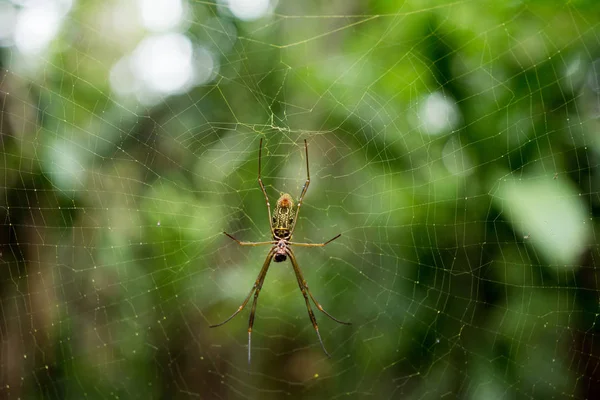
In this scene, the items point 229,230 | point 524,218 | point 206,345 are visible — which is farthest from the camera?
point 206,345

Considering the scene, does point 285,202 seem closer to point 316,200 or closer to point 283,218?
point 283,218

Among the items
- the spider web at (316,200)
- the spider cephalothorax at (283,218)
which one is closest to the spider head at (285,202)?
the spider cephalothorax at (283,218)

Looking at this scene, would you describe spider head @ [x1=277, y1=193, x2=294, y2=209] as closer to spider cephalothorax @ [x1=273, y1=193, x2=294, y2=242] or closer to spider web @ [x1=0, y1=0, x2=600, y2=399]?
spider cephalothorax @ [x1=273, y1=193, x2=294, y2=242]

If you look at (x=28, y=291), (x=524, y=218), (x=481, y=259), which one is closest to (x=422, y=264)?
(x=481, y=259)

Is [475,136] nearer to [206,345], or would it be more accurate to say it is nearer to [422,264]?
[422,264]

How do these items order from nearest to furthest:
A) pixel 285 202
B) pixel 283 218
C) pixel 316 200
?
1. pixel 285 202
2. pixel 283 218
3. pixel 316 200

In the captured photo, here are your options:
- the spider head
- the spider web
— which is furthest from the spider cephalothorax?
the spider web

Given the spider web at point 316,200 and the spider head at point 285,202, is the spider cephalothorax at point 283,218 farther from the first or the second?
the spider web at point 316,200

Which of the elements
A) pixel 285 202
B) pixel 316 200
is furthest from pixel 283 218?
pixel 316 200
